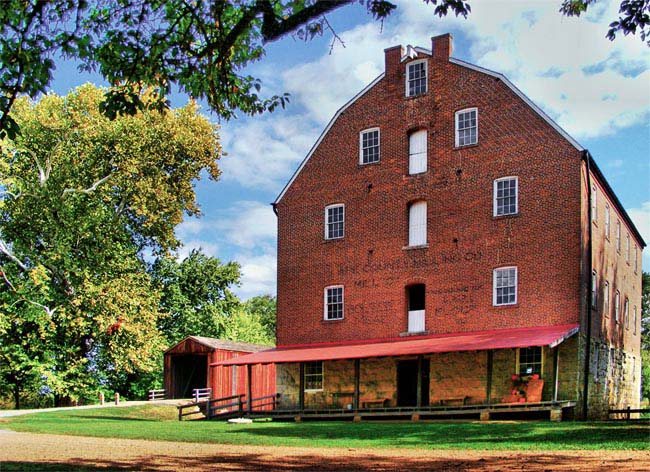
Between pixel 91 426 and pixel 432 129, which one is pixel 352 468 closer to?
pixel 91 426

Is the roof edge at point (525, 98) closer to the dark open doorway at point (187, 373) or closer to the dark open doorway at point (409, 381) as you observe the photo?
the dark open doorway at point (409, 381)

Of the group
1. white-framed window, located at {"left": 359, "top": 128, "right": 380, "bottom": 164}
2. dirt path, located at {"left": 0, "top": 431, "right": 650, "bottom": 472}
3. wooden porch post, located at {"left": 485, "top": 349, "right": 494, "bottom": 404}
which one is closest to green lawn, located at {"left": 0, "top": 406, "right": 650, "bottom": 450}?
dirt path, located at {"left": 0, "top": 431, "right": 650, "bottom": 472}

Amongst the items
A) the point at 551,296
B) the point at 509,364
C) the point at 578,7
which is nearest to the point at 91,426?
the point at 509,364

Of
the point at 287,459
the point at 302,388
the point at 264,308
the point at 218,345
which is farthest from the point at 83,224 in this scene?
the point at 264,308

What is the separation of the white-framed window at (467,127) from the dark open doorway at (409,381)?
27.0ft

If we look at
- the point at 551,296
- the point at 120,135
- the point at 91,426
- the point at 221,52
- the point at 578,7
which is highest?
the point at 120,135

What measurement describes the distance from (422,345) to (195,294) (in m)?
25.1

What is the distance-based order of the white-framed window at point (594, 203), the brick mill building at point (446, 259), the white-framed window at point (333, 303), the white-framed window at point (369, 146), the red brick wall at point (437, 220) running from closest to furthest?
the brick mill building at point (446, 259) → the red brick wall at point (437, 220) → the white-framed window at point (594, 203) → the white-framed window at point (333, 303) → the white-framed window at point (369, 146)

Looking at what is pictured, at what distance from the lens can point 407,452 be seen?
1470 centimetres

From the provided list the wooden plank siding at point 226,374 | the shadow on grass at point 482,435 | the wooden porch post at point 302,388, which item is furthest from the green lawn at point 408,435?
the wooden plank siding at point 226,374

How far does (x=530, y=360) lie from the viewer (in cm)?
2689

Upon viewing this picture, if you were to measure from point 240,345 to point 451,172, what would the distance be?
684 inches

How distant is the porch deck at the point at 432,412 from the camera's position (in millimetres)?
24906

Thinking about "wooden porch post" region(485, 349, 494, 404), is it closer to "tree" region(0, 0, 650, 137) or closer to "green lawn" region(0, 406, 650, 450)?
"green lawn" region(0, 406, 650, 450)
